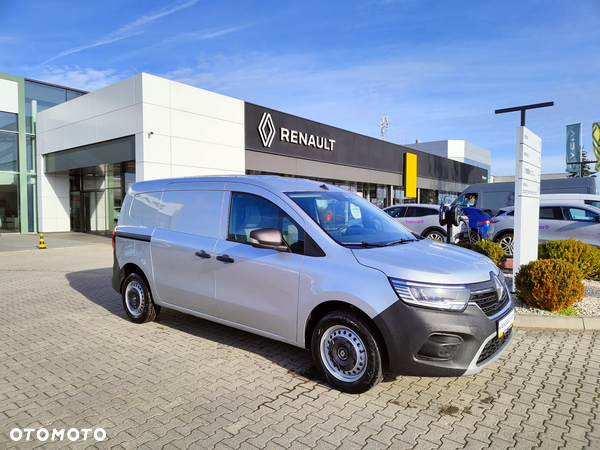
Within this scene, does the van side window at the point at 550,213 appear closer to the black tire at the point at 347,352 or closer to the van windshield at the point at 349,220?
the van windshield at the point at 349,220

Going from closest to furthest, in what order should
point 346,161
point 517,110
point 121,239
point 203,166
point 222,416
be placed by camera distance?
point 222,416, point 121,239, point 517,110, point 203,166, point 346,161

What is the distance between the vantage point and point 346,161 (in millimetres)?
25156

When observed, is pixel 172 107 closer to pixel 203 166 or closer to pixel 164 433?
pixel 203 166

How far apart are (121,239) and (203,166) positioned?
461 inches

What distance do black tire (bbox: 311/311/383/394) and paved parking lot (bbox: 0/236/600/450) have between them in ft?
0.45

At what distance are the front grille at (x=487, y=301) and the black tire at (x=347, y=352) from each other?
0.85 m

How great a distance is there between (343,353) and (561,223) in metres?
10.1

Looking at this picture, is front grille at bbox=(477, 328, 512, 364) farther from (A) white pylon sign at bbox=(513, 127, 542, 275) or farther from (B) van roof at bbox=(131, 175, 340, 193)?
(A) white pylon sign at bbox=(513, 127, 542, 275)

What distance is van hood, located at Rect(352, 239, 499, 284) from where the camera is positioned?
10.9 ft

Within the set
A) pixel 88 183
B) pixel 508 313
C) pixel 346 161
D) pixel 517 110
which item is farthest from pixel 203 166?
pixel 508 313

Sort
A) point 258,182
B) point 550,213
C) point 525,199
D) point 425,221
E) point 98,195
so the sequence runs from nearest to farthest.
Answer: point 258,182, point 525,199, point 550,213, point 425,221, point 98,195

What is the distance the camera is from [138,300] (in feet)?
18.9

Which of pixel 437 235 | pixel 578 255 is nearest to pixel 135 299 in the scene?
pixel 578 255

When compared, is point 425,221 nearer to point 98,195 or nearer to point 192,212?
point 192,212
